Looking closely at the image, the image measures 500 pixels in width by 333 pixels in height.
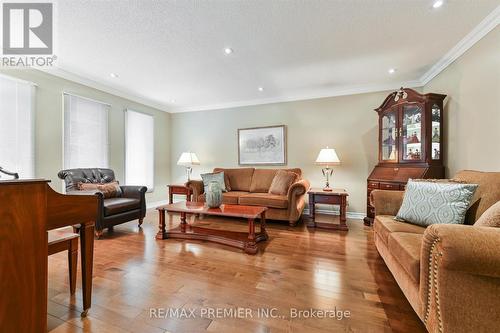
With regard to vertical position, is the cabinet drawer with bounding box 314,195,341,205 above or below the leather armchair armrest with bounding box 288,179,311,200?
below

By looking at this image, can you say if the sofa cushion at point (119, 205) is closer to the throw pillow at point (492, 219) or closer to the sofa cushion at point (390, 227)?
the sofa cushion at point (390, 227)

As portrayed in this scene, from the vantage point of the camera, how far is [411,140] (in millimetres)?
2996

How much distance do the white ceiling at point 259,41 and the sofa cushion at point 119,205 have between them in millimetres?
1911

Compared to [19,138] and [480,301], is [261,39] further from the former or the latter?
[19,138]

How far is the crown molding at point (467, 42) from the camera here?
2.00 m

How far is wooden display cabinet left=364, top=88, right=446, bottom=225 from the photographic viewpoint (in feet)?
9.34

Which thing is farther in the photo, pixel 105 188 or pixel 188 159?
pixel 188 159

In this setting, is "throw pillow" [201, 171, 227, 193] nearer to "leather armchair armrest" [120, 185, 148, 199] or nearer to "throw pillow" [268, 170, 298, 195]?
"throw pillow" [268, 170, 298, 195]

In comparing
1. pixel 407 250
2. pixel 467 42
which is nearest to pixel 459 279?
pixel 407 250

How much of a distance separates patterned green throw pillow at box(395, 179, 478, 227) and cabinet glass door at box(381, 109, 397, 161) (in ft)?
4.84

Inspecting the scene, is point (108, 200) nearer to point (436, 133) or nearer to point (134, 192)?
point (134, 192)

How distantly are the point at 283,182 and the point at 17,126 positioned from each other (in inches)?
149

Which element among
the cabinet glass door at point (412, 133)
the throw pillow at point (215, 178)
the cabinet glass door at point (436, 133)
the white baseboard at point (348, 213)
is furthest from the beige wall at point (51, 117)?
the cabinet glass door at point (436, 133)

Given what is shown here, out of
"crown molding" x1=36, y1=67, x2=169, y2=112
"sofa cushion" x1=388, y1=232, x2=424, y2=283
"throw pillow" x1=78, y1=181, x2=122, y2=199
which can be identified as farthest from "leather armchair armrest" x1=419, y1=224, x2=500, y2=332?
"crown molding" x1=36, y1=67, x2=169, y2=112
